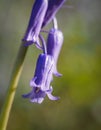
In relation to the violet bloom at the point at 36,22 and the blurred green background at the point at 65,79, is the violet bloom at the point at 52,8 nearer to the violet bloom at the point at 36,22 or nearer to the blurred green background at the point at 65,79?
the violet bloom at the point at 36,22

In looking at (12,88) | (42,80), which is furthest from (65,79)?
(12,88)

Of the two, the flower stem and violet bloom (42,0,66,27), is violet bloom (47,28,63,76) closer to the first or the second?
violet bloom (42,0,66,27)

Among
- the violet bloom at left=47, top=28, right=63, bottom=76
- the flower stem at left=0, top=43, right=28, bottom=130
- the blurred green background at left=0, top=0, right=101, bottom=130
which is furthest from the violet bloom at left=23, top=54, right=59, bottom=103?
the blurred green background at left=0, top=0, right=101, bottom=130

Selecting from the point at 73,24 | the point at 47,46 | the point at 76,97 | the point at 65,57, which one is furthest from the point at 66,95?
the point at 47,46

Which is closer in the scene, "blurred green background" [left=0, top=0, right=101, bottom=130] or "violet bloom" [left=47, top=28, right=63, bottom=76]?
"violet bloom" [left=47, top=28, right=63, bottom=76]

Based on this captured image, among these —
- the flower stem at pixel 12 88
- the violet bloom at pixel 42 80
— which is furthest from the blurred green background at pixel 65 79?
the flower stem at pixel 12 88

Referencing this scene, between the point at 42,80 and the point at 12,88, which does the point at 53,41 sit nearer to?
the point at 42,80
